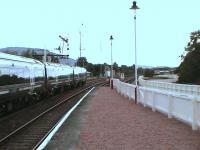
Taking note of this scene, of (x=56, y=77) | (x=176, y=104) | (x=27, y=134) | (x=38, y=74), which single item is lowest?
(x=27, y=134)

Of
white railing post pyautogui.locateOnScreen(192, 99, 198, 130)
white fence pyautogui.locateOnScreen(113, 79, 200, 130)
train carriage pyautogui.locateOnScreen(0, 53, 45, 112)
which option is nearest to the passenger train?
train carriage pyautogui.locateOnScreen(0, 53, 45, 112)

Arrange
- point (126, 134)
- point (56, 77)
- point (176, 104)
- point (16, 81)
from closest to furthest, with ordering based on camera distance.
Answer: point (126, 134), point (176, 104), point (16, 81), point (56, 77)

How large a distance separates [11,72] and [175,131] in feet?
32.1

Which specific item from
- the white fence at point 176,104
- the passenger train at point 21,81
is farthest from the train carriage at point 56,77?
the white fence at point 176,104

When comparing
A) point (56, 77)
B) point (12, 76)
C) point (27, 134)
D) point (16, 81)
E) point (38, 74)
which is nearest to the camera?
point (27, 134)

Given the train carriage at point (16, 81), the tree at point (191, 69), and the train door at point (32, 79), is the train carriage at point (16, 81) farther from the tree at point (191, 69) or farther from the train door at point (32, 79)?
the tree at point (191, 69)

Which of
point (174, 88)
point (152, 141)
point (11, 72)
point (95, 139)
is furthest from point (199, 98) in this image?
point (174, 88)

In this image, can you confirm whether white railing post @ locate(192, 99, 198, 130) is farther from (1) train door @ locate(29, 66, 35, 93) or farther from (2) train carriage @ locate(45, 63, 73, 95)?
(2) train carriage @ locate(45, 63, 73, 95)

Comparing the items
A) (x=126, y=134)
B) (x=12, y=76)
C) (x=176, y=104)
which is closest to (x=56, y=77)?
(x=12, y=76)

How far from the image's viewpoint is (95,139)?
43.3ft

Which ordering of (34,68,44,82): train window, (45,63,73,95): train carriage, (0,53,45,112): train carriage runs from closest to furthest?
(0,53,45,112): train carriage
(34,68,44,82): train window
(45,63,73,95): train carriage

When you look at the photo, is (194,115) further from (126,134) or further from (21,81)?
(21,81)

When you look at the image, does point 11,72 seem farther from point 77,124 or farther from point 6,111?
point 77,124

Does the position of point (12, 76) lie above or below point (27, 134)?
above
